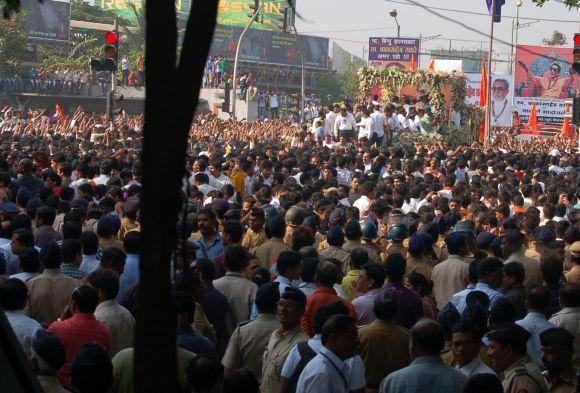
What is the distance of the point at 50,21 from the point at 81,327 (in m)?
59.6

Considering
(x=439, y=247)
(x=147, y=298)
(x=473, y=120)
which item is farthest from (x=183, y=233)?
(x=473, y=120)

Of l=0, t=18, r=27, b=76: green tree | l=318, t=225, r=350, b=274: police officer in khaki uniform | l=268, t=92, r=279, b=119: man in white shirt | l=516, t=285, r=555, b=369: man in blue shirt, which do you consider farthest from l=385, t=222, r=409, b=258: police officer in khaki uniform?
l=0, t=18, r=27, b=76: green tree

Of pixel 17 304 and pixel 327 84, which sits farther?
pixel 327 84

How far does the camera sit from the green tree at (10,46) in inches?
2100

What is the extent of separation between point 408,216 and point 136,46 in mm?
59096

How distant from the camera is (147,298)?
128 inches

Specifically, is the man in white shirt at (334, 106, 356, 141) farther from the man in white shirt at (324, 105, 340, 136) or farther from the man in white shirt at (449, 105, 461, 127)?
the man in white shirt at (449, 105, 461, 127)

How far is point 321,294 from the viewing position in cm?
779

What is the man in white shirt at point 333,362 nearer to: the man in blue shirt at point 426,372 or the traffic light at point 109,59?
the man in blue shirt at point 426,372

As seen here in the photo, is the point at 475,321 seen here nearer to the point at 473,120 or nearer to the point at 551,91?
the point at 473,120

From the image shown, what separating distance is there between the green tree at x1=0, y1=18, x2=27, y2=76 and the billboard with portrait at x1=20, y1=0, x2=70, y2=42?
7926 mm

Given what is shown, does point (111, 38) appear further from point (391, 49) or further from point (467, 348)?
point (391, 49)

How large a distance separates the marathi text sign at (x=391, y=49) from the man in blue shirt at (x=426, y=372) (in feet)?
235

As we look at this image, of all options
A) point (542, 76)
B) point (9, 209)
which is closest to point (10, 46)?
point (542, 76)
